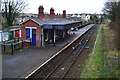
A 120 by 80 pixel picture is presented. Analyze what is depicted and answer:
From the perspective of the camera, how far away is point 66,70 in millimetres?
11375

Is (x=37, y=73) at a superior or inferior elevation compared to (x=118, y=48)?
inferior

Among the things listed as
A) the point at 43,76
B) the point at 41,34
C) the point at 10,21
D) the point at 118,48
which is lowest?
the point at 43,76

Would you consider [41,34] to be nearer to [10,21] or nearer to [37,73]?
[37,73]

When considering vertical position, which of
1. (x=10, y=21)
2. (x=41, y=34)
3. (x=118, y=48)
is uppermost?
(x=10, y=21)

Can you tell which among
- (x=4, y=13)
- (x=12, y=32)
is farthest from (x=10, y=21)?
(x=12, y=32)

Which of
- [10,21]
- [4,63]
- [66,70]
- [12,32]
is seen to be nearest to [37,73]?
[66,70]

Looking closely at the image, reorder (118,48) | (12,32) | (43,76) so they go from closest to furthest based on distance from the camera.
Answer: (43,76), (118,48), (12,32)

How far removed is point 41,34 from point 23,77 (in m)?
9.61

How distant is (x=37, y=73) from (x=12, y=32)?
15.7m

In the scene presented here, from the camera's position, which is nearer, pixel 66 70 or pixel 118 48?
pixel 66 70

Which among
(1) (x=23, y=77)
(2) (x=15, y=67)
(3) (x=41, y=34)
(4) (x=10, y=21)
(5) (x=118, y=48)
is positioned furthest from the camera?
(4) (x=10, y=21)

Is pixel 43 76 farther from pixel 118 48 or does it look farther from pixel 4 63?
pixel 118 48

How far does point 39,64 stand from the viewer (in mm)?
11914

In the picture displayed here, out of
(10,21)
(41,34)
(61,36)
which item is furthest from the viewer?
(10,21)
